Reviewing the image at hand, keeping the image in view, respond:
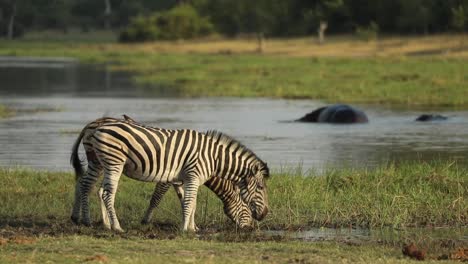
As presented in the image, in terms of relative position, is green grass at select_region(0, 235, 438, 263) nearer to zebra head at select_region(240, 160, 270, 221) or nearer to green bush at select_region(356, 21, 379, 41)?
zebra head at select_region(240, 160, 270, 221)

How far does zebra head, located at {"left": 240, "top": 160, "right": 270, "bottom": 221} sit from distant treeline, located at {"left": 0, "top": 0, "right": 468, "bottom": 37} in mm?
43711

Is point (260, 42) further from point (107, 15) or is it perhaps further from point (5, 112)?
point (5, 112)

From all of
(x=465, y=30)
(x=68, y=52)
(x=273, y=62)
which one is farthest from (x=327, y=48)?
(x=68, y=52)

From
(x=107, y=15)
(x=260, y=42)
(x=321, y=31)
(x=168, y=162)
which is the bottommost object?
(x=107, y=15)

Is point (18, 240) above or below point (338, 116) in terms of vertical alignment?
above

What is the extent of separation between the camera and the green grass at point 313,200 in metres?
11.2

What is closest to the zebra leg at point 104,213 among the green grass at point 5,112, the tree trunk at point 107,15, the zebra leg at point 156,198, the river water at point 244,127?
the zebra leg at point 156,198

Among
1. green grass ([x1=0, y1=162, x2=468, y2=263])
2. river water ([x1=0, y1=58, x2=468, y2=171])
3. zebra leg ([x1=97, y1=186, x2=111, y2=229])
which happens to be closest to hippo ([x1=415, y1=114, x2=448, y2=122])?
river water ([x1=0, y1=58, x2=468, y2=171])

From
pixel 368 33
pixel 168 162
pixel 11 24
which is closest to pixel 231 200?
pixel 168 162

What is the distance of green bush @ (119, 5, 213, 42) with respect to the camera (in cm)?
7694

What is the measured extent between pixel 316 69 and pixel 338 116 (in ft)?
58.1

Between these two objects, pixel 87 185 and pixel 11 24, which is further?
pixel 11 24

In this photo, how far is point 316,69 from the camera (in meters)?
40.8

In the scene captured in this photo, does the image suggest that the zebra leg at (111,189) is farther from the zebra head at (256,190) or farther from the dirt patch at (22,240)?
the zebra head at (256,190)
